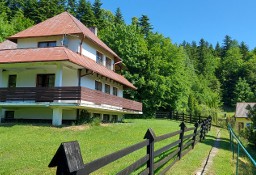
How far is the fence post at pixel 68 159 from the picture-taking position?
3002mm

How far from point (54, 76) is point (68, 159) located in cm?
2118

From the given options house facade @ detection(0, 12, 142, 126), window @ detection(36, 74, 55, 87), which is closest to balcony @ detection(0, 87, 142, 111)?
house facade @ detection(0, 12, 142, 126)

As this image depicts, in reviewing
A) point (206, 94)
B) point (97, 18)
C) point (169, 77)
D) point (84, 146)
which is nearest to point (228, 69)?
point (206, 94)

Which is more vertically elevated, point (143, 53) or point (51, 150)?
point (143, 53)

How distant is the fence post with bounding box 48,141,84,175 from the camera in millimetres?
3002

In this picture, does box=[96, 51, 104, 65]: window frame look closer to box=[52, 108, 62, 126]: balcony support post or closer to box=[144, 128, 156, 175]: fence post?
box=[52, 108, 62, 126]: balcony support post

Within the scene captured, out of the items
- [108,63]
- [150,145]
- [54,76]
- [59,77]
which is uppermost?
[108,63]

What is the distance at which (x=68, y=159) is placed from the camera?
301 cm

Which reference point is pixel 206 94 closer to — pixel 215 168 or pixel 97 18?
pixel 97 18

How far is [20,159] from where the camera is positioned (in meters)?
10.8

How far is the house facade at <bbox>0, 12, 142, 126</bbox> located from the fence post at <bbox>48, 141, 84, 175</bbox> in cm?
1681

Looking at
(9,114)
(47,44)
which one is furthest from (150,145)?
(9,114)

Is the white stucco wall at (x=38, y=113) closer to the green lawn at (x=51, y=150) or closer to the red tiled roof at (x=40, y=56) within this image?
the green lawn at (x=51, y=150)

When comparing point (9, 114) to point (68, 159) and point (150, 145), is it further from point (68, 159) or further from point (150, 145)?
point (68, 159)
